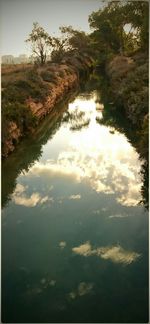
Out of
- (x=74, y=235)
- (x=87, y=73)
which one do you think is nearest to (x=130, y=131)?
(x=74, y=235)

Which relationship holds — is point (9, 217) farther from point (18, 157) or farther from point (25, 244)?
point (18, 157)

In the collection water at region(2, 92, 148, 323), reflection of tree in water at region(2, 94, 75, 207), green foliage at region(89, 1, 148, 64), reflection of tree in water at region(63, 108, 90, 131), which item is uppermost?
green foliage at region(89, 1, 148, 64)

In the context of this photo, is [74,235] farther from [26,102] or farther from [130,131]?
→ [26,102]

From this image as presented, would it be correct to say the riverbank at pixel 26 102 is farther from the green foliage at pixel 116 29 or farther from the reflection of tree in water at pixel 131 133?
the green foliage at pixel 116 29

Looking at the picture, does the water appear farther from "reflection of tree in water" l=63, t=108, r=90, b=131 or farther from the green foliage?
the green foliage

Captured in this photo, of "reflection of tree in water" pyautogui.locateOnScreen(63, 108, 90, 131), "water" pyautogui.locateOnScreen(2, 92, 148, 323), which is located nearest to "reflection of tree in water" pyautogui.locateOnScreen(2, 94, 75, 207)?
"water" pyautogui.locateOnScreen(2, 92, 148, 323)

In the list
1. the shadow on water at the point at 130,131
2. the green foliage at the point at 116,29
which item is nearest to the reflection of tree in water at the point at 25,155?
the shadow on water at the point at 130,131

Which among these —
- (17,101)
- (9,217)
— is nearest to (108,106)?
(17,101)
